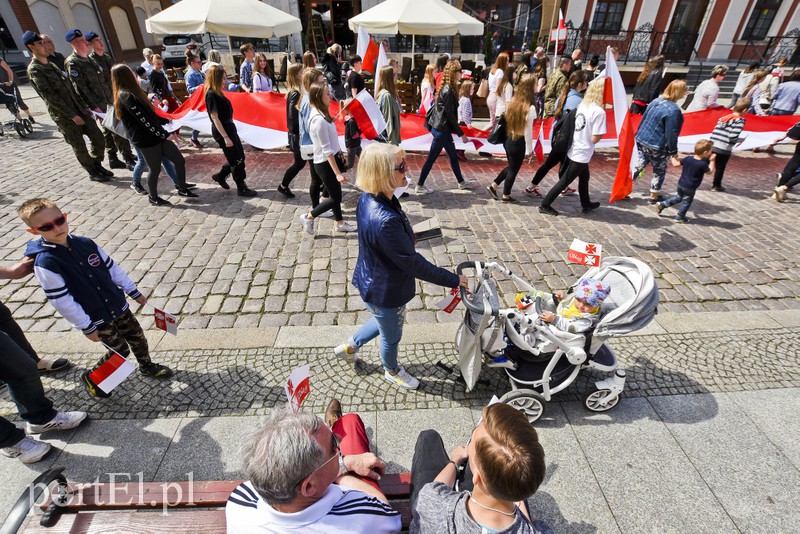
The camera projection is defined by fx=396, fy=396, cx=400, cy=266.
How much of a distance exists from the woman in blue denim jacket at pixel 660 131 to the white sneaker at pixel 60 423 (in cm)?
708

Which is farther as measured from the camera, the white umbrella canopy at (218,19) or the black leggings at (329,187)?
the white umbrella canopy at (218,19)

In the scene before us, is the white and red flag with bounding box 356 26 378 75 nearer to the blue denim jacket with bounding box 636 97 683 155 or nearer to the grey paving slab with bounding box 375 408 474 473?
the blue denim jacket with bounding box 636 97 683 155

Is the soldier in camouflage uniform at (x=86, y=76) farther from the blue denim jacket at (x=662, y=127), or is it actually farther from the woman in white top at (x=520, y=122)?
the blue denim jacket at (x=662, y=127)

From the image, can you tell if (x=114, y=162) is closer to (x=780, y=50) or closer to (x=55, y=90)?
(x=55, y=90)

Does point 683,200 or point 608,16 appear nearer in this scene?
point 683,200

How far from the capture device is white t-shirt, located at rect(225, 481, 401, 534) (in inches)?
56.4

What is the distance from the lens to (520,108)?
5859 mm

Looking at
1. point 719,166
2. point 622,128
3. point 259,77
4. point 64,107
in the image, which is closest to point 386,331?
point 622,128

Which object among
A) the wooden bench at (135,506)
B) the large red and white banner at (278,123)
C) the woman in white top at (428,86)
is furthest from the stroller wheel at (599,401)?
the woman in white top at (428,86)

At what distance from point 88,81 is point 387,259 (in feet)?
25.1

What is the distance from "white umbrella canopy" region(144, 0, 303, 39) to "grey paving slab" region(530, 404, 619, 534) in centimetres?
1147

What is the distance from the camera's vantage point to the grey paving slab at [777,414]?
2959 mm

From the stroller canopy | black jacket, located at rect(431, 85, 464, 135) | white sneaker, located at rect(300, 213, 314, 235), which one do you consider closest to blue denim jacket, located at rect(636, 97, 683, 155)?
black jacket, located at rect(431, 85, 464, 135)

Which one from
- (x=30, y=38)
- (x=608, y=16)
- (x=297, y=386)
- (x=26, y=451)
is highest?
(x=608, y=16)
